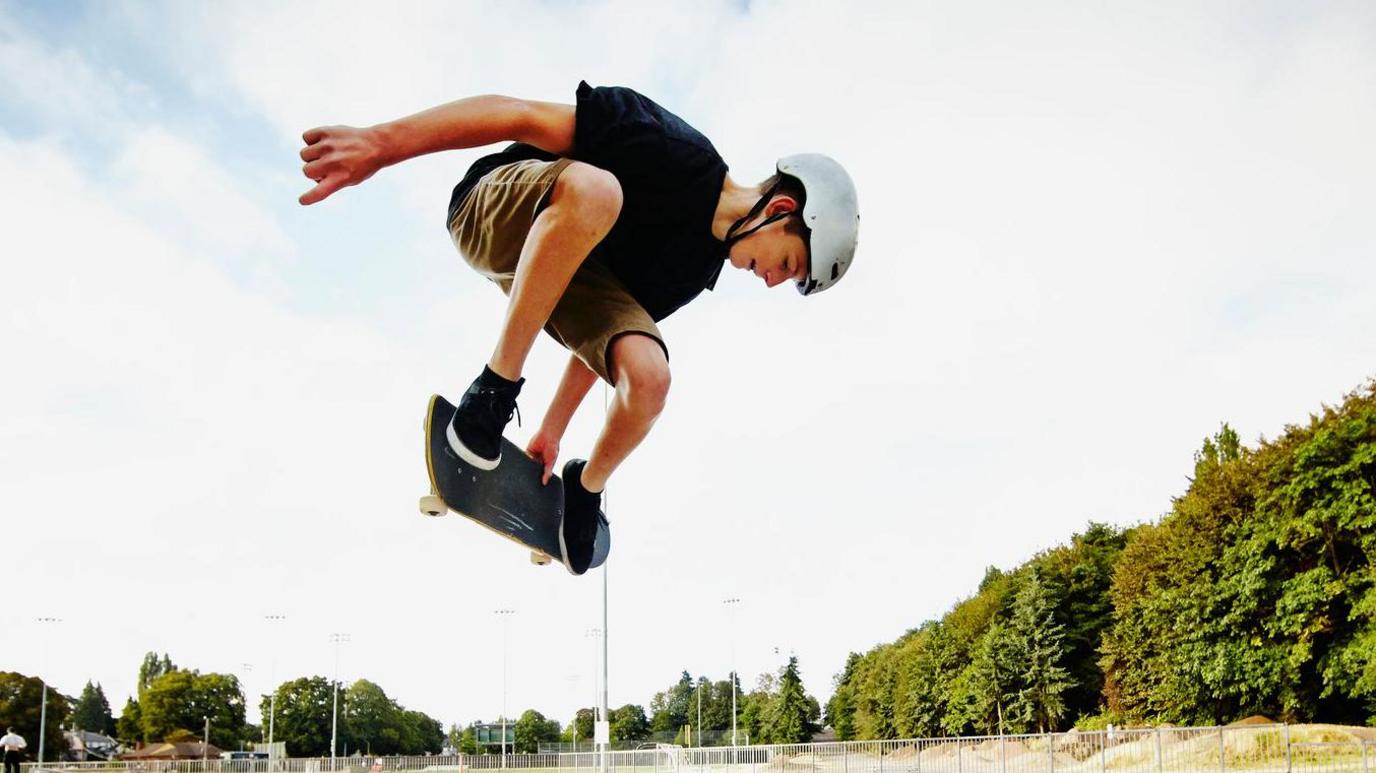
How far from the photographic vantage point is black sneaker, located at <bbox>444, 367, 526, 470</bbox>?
149 inches

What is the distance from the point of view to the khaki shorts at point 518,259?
11.4 feet

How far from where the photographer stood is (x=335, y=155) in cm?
318

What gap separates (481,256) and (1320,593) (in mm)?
44264

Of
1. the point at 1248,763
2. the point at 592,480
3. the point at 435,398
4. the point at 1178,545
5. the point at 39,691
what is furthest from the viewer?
the point at 39,691

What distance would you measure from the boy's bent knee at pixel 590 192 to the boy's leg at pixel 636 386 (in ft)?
2.14

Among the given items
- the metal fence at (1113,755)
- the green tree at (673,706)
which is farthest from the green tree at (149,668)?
the metal fence at (1113,755)

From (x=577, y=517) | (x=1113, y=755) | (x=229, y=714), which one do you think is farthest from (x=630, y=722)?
(x=577, y=517)

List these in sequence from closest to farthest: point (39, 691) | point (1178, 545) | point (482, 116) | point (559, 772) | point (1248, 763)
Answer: point (482, 116), point (1248, 763), point (1178, 545), point (559, 772), point (39, 691)

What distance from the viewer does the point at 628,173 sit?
3545 mm

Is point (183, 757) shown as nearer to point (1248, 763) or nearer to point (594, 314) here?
point (1248, 763)

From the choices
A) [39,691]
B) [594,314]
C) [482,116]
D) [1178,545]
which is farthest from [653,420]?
[39,691]

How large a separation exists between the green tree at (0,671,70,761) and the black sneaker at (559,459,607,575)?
97350mm

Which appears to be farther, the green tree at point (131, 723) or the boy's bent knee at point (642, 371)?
the green tree at point (131, 723)

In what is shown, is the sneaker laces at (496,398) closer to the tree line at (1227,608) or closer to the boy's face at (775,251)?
the boy's face at (775,251)
